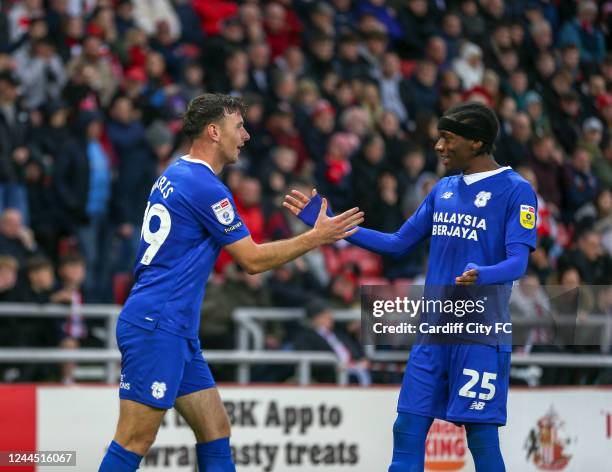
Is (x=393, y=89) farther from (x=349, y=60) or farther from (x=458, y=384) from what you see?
(x=458, y=384)

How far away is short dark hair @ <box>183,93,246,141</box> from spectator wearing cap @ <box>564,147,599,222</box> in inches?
415

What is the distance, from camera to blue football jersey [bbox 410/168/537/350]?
704 centimetres

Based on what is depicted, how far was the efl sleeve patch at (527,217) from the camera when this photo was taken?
6980mm

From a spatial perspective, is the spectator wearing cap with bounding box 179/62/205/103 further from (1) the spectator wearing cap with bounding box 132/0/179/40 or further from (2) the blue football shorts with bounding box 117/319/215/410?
(2) the blue football shorts with bounding box 117/319/215/410

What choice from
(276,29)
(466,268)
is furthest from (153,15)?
(466,268)

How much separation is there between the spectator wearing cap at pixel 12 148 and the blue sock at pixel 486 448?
6.27 m

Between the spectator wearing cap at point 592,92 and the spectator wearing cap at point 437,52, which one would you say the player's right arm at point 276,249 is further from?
the spectator wearing cap at point 592,92

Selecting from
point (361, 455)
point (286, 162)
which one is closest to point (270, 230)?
point (286, 162)

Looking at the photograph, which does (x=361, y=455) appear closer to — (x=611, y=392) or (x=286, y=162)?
(x=611, y=392)

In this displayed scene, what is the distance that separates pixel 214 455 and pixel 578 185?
1125 centimetres

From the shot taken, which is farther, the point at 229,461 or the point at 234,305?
the point at 234,305

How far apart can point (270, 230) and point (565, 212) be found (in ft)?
18.4

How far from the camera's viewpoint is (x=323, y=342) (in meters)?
12.2

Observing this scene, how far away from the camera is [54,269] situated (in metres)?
Answer: 12.3
